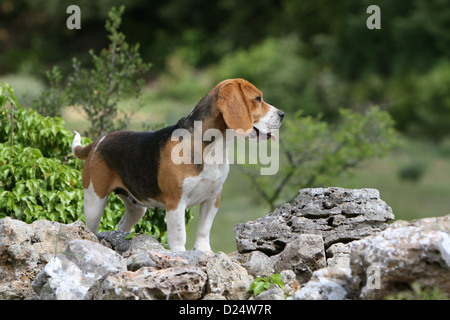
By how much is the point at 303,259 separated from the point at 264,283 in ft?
1.86

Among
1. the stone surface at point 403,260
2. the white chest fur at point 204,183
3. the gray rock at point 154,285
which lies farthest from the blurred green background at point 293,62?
the stone surface at point 403,260

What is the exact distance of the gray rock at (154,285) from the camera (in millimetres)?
4242

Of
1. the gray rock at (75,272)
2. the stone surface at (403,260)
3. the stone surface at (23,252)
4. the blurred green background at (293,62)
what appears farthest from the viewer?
the blurred green background at (293,62)

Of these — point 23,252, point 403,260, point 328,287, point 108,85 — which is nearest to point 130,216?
point 23,252

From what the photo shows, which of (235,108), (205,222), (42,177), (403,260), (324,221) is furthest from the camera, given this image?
(42,177)

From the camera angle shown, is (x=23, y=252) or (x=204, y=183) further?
(x=204, y=183)

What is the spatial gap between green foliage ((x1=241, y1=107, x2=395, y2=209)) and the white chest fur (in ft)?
18.4

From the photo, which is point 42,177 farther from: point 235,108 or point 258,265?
point 258,265

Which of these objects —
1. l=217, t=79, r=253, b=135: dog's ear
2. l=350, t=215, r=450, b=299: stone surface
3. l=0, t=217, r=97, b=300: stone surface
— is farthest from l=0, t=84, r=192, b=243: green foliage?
l=350, t=215, r=450, b=299: stone surface

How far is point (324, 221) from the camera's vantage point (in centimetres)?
575

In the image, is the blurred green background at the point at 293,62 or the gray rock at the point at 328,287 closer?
the gray rock at the point at 328,287

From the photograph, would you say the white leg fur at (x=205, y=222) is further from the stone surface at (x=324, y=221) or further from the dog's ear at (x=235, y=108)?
the dog's ear at (x=235, y=108)

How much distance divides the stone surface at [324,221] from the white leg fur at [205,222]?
11.6 inches

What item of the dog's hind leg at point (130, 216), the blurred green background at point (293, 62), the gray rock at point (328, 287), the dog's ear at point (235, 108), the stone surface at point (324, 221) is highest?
the blurred green background at point (293, 62)
